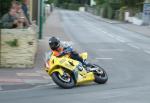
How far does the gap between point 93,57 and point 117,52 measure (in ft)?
7.86

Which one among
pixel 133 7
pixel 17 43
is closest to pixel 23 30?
pixel 17 43

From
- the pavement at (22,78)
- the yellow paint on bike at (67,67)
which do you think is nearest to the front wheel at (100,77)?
the yellow paint on bike at (67,67)

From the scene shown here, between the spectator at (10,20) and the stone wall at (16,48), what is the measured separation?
1072 millimetres

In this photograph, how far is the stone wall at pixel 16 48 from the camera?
16828 millimetres

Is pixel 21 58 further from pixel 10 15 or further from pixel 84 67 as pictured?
pixel 84 67

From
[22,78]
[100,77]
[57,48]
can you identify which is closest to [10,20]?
[22,78]

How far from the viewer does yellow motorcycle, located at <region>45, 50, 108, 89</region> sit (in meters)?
13.1

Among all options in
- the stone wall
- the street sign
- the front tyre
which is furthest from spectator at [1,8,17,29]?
the street sign

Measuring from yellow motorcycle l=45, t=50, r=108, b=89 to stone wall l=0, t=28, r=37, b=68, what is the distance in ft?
11.8

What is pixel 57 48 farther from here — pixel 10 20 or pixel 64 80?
pixel 10 20

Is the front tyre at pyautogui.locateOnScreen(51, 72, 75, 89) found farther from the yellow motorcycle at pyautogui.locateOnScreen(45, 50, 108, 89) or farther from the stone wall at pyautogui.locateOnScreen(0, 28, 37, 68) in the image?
the stone wall at pyautogui.locateOnScreen(0, 28, 37, 68)

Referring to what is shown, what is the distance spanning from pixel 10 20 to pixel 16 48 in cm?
150

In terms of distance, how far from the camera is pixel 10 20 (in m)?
18.0

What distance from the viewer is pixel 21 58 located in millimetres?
16844
